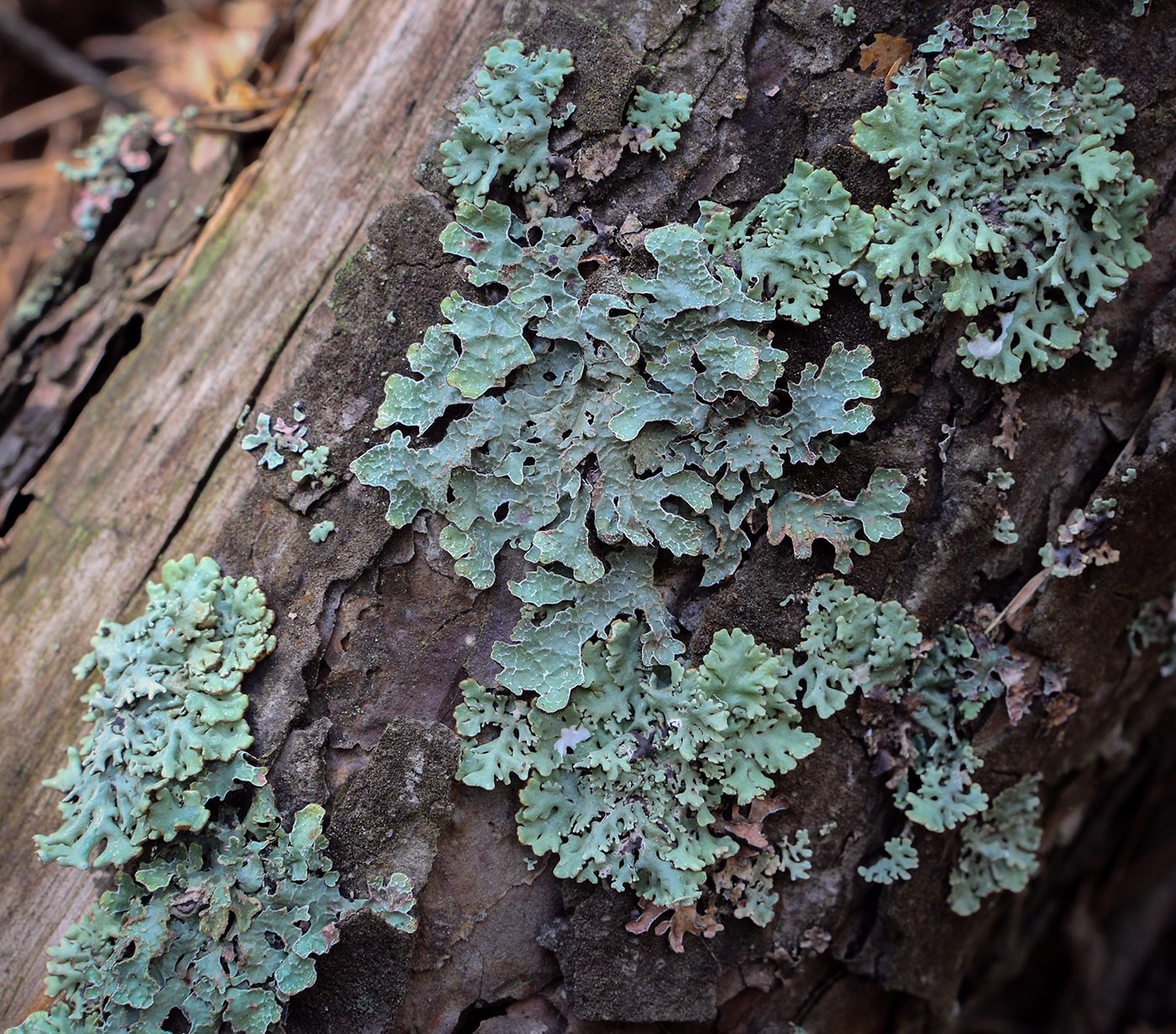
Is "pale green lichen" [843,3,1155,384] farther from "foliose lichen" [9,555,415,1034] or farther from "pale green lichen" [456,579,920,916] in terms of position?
"foliose lichen" [9,555,415,1034]

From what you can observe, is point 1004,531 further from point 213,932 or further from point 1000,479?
point 213,932

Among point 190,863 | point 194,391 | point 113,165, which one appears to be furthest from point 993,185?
point 113,165

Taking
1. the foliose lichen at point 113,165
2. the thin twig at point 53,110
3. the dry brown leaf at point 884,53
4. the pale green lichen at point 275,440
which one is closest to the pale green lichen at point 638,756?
the pale green lichen at point 275,440

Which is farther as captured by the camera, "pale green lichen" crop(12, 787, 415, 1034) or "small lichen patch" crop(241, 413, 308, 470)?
"small lichen patch" crop(241, 413, 308, 470)

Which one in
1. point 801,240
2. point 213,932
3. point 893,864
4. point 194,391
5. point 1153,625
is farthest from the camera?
point 1153,625

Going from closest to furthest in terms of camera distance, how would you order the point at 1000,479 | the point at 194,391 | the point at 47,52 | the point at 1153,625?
the point at 1000,479 < the point at 194,391 < the point at 1153,625 < the point at 47,52

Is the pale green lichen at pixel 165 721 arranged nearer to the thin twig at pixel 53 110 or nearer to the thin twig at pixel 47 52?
the thin twig at pixel 47 52

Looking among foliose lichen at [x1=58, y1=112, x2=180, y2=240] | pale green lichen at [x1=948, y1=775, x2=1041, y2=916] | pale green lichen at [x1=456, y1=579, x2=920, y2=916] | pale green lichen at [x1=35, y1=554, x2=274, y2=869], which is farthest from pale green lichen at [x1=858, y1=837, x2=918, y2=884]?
foliose lichen at [x1=58, y1=112, x2=180, y2=240]
